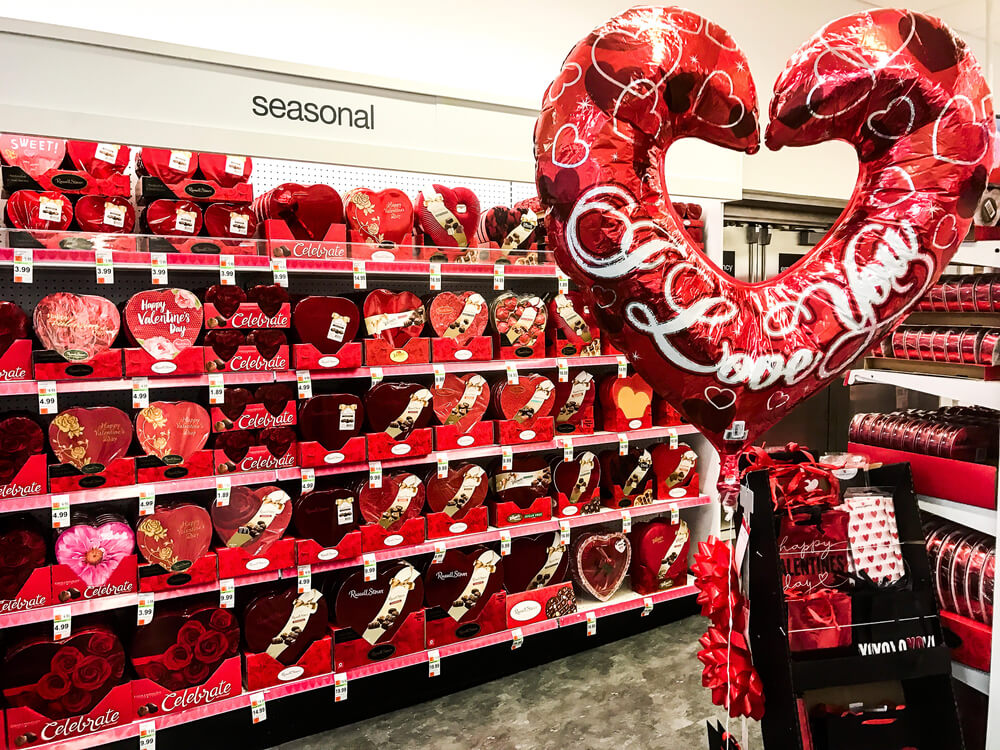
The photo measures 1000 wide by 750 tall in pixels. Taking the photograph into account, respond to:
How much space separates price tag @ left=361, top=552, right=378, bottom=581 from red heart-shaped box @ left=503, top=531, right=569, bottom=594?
69 cm

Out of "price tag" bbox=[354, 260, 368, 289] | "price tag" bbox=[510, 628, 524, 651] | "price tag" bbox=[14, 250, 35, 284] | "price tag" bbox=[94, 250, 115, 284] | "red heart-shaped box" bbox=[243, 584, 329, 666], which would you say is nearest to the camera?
"price tag" bbox=[14, 250, 35, 284]

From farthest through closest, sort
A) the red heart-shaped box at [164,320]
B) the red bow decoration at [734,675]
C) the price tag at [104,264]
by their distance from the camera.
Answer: the red heart-shaped box at [164,320]
the price tag at [104,264]
the red bow decoration at [734,675]

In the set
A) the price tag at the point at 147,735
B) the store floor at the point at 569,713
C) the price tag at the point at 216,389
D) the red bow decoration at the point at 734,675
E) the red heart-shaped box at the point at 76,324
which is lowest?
the store floor at the point at 569,713

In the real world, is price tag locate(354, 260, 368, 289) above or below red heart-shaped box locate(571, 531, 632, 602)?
above

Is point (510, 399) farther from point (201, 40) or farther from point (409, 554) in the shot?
point (201, 40)

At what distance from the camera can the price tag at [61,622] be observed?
257 cm

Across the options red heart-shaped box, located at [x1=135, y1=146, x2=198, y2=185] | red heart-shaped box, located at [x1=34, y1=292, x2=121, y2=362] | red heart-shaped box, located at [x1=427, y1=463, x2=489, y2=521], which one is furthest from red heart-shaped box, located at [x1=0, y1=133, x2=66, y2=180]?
red heart-shaped box, located at [x1=427, y1=463, x2=489, y2=521]

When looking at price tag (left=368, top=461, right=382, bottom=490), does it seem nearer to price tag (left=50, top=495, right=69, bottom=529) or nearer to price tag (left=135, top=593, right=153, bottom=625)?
price tag (left=135, top=593, right=153, bottom=625)

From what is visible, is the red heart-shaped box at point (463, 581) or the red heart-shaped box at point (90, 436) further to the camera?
the red heart-shaped box at point (463, 581)

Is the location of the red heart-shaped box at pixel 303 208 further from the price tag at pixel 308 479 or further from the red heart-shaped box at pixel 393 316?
the price tag at pixel 308 479

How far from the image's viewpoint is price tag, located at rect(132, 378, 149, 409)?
2.67 meters

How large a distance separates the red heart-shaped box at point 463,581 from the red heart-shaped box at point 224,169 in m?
1.88

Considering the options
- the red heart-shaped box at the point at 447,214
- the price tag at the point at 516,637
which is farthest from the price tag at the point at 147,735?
the red heart-shaped box at the point at 447,214

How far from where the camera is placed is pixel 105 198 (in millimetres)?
2639
